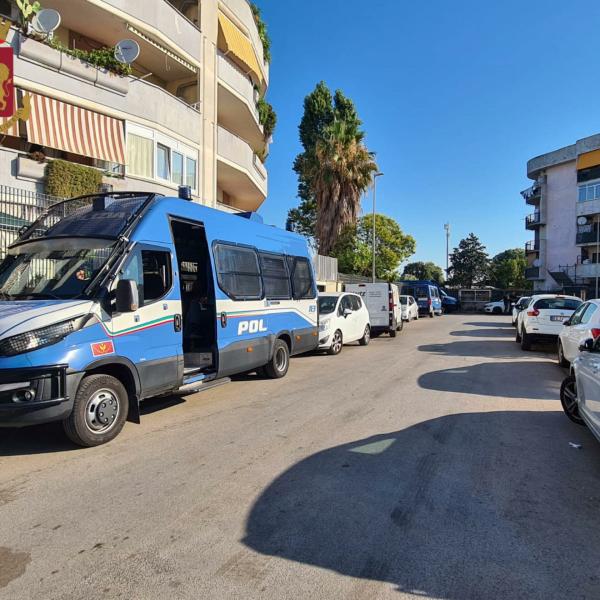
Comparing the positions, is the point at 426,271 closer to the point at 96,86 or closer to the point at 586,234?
the point at 586,234

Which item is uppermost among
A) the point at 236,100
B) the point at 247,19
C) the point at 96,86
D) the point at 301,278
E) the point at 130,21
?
the point at 247,19

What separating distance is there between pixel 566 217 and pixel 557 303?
133 feet

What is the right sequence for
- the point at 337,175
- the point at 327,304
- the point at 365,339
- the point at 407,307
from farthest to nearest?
1. the point at 337,175
2. the point at 407,307
3. the point at 365,339
4. the point at 327,304

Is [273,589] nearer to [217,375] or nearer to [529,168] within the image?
[217,375]

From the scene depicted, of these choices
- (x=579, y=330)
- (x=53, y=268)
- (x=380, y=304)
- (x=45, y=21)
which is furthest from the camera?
(x=380, y=304)

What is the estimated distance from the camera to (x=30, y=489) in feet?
13.5

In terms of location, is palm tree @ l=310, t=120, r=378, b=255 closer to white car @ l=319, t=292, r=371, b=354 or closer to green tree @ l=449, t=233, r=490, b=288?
white car @ l=319, t=292, r=371, b=354

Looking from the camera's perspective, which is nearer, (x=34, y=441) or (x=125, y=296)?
(x=125, y=296)

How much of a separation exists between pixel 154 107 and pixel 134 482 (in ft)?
44.7

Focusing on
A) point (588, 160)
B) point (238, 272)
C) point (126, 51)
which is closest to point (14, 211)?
point (238, 272)

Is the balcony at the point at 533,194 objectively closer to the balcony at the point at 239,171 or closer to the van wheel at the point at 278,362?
the balcony at the point at 239,171

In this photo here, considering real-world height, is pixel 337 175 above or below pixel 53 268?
above

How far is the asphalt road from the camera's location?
2.86m

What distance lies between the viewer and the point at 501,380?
30.8 feet
